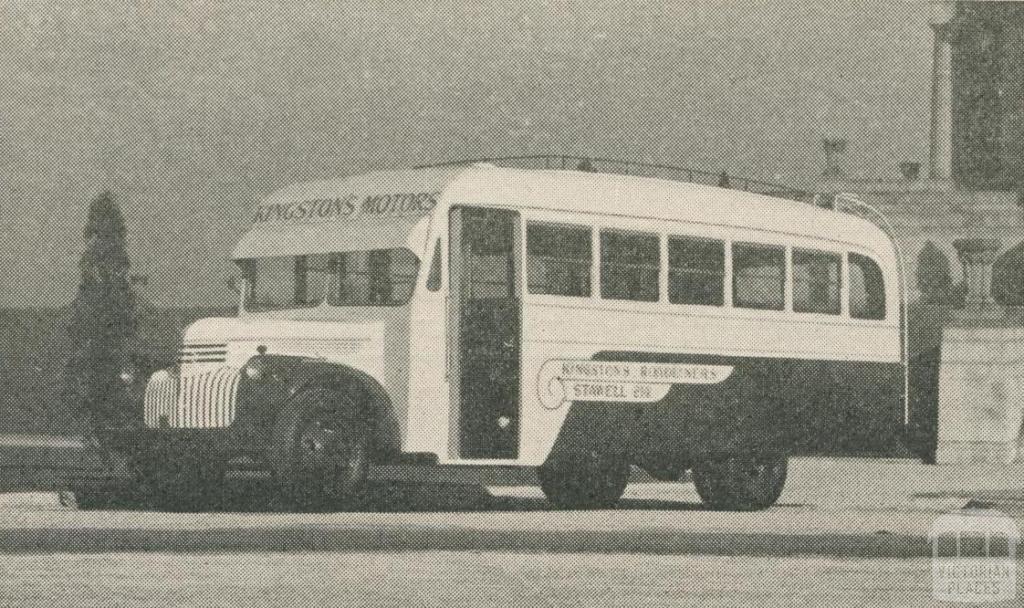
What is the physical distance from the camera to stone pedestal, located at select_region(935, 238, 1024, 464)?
34344 mm

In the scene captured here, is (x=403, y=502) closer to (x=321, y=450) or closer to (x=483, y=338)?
(x=483, y=338)

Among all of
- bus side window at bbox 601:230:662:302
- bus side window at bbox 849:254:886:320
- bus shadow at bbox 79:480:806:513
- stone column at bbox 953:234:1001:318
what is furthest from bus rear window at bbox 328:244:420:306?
stone column at bbox 953:234:1001:318

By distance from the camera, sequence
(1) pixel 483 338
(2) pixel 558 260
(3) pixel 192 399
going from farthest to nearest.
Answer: (2) pixel 558 260
(1) pixel 483 338
(3) pixel 192 399

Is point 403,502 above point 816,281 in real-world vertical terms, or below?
below

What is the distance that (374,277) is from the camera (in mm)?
16828

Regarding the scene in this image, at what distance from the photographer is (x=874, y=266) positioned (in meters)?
19.9

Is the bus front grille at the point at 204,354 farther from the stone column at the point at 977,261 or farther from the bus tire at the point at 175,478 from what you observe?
the stone column at the point at 977,261

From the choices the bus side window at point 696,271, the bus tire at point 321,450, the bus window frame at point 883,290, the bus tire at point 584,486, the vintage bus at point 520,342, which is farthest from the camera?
the bus window frame at point 883,290

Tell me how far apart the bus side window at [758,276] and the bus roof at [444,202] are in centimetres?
23

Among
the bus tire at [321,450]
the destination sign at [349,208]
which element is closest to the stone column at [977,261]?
the destination sign at [349,208]

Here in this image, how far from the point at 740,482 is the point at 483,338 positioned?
3.68m

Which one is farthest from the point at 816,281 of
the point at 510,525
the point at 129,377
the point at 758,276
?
the point at 129,377

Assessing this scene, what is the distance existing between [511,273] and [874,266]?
4654 mm

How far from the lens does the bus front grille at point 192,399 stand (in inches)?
625
